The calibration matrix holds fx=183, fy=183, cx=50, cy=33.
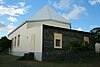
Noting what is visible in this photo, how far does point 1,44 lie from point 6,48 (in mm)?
2259

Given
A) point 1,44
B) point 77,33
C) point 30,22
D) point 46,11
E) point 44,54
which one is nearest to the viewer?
point 44,54

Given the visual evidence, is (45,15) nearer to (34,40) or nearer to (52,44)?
(34,40)

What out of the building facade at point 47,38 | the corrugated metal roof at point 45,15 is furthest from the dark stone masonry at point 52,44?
the corrugated metal roof at point 45,15

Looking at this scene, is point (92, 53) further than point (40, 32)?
Yes

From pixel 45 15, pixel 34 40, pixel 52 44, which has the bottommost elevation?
pixel 52 44

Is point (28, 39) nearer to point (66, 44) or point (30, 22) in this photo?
point (30, 22)

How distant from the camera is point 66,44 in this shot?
26344mm

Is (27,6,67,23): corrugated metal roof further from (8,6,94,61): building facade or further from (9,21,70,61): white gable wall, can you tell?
(9,21,70,61): white gable wall

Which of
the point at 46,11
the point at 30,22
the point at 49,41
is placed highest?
the point at 46,11

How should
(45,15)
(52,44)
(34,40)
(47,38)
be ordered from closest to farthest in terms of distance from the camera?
(47,38), (52,44), (34,40), (45,15)

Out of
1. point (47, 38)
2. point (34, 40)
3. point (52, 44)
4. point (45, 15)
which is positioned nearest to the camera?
point (47, 38)

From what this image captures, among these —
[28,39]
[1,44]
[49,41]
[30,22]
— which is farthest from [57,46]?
[1,44]

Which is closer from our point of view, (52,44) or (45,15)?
(52,44)

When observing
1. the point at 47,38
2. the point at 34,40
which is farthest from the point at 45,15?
the point at 47,38
